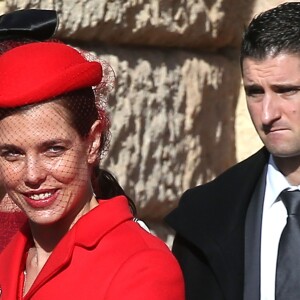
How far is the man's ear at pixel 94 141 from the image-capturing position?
2.23m

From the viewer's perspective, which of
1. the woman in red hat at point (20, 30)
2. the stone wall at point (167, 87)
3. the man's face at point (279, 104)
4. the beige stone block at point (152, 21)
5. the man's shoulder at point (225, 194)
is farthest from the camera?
the stone wall at point (167, 87)

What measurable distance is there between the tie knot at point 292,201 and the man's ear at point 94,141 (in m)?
0.65

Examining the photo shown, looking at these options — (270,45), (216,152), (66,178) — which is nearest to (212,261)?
(270,45)

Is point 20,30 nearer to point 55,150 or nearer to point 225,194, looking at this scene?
point 55,150

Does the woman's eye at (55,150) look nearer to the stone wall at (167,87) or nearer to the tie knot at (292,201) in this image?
the tie knot at (292,201)

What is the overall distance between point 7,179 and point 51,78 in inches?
7.7

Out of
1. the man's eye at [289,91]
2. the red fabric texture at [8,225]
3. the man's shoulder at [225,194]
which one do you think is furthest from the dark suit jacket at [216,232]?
the red fabric texture at [8,225]

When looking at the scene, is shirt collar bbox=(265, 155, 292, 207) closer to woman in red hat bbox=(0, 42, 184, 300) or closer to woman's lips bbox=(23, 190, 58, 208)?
woman in red hat bbox=(0, 42, 184, 300)

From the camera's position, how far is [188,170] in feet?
12.0

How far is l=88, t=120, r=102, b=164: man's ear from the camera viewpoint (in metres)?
2.23

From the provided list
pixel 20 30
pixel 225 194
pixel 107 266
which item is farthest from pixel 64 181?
pixel 225 194

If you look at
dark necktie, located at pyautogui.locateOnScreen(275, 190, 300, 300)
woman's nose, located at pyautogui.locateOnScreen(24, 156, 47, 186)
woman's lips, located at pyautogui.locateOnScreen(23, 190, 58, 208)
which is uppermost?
woman's nose, located at pyautogui.locateOnScreen(24, 156, 47, 186)

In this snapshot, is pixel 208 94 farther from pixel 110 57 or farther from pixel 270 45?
pixel 270 45

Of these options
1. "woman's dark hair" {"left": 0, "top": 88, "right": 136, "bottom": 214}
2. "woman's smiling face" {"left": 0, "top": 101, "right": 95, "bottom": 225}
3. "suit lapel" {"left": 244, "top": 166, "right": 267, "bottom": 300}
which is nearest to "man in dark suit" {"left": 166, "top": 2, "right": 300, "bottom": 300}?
"suit lapel" {"left": 244, "top": 166, "right": 267, "bottom": 300}
